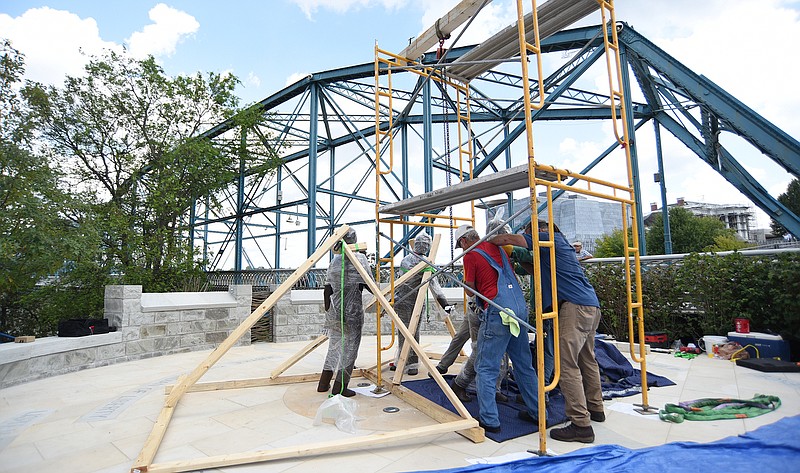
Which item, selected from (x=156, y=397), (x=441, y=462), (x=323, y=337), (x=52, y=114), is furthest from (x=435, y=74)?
(x=52, y=114)

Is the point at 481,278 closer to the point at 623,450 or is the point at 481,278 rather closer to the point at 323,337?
the point at 623,450

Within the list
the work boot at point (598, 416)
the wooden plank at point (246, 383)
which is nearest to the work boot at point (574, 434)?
the work boot at point (598, 416)

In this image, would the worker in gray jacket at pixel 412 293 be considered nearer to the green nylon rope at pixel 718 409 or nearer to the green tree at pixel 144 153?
the green nylon rope at pixel 718 409

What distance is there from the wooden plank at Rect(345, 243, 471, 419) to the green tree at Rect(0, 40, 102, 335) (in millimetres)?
4119

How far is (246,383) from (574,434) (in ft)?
12.3

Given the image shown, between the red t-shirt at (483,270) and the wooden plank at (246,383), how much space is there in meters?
2.83

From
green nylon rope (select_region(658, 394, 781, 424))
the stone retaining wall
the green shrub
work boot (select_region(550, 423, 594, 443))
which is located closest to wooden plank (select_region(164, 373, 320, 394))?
the stone retaining wall

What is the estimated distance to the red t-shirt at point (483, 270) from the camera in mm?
3609

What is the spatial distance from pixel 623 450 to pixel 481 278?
159 centimetres

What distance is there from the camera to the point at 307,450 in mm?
2928

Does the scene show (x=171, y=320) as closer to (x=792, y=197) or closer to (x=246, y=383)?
(x=246, y=383)

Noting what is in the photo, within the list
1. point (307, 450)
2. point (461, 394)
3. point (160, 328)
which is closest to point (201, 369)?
point (307, 450)

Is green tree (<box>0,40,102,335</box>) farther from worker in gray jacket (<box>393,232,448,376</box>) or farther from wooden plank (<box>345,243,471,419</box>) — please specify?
worker in gray jacket (<box>393,232,448,376</box>)

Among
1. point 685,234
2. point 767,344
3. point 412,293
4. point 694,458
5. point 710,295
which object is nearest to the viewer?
point 694,458
